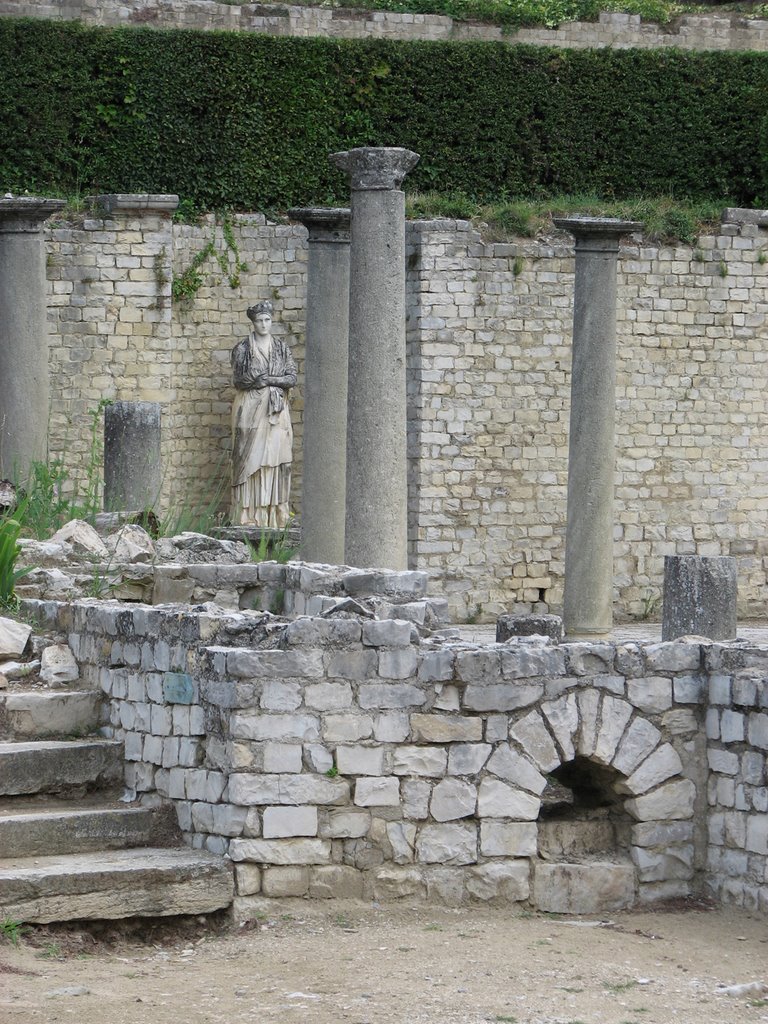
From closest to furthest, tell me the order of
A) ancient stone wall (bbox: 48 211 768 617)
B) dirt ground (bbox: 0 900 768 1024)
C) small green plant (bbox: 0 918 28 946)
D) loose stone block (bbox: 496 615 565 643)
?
dirt ground (bbox: 0 900 768 1024), small green plant (bbox: 0 918 28 946), loose stone block (bbox: 496 615 565 643), ancient stone wall (bbox: 48 211 768 617)

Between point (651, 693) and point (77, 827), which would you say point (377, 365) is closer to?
point (651, 693)

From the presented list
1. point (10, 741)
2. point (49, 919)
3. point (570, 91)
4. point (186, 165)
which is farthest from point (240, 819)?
point (570, 91)

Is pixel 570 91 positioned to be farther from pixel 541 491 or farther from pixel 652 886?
pixel 652 886

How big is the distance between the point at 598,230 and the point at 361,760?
7.93 metres

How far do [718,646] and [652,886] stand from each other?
1088 mm

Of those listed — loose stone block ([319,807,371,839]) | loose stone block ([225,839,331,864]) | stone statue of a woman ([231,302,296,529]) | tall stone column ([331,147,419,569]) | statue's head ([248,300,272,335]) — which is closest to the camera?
loose stone block ([225,839,331,864])

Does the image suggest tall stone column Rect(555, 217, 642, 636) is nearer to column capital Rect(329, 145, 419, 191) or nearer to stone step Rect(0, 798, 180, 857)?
column capital Rect(329, 145, 419, 191)

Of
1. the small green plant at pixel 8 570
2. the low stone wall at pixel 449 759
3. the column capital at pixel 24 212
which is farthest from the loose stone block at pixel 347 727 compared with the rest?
the column capital at pixel 24 212

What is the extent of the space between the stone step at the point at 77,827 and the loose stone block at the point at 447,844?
3.54ft

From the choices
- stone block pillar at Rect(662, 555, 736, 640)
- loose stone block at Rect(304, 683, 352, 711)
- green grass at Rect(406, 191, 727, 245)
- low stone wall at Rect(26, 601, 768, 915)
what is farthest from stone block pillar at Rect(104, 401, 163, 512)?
loose stone block at Rect(304, 683, 352, 711)

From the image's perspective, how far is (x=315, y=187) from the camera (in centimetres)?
1905

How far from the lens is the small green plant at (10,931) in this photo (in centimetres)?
695

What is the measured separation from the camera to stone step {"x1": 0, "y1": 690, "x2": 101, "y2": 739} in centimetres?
846

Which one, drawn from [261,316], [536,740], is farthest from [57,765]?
[261,316]
